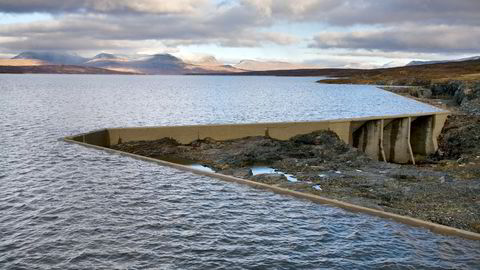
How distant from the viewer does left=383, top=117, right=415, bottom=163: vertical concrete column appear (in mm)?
43312

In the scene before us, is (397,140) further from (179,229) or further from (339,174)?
(179,229)

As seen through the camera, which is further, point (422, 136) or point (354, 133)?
point (422, 136)

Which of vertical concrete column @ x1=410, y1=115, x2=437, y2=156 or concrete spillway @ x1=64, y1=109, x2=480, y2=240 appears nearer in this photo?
concrete spillway @ x1=64, y1=109, x2=480, y2=240

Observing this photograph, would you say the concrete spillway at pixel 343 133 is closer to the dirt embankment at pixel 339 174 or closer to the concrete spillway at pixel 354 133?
the concrete spillway at pixel 354 133

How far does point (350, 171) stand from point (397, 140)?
17.4 metres

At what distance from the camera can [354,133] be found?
4169cm

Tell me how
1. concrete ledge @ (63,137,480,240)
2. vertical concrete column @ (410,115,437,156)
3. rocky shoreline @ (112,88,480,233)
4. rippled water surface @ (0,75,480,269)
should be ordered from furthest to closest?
1. vertical concrete column @ (410,115,437,156)
2. rocky shoreline @ (112,88,480,233)
3. concrete ledge @ (63,137,480,240)
4. rippled water surface @ (0,75,480,269)

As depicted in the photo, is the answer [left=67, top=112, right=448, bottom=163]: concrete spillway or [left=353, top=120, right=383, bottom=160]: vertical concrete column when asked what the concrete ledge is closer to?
[left=67, top=112, right=448, bottom=163]: concrete spillway

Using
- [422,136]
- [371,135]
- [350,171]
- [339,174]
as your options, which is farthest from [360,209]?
[422,136]

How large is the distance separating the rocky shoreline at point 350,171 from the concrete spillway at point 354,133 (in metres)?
0.72

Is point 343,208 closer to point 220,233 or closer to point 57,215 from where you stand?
point 220,233

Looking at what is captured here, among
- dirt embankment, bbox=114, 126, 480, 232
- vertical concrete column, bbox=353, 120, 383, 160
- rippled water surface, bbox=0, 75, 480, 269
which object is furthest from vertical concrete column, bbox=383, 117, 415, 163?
rippled water surface, bbox=0, 75, 480, 269

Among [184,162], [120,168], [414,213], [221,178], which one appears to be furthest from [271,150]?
[414,213]

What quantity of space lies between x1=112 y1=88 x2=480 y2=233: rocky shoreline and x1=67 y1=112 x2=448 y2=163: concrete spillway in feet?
2.36
